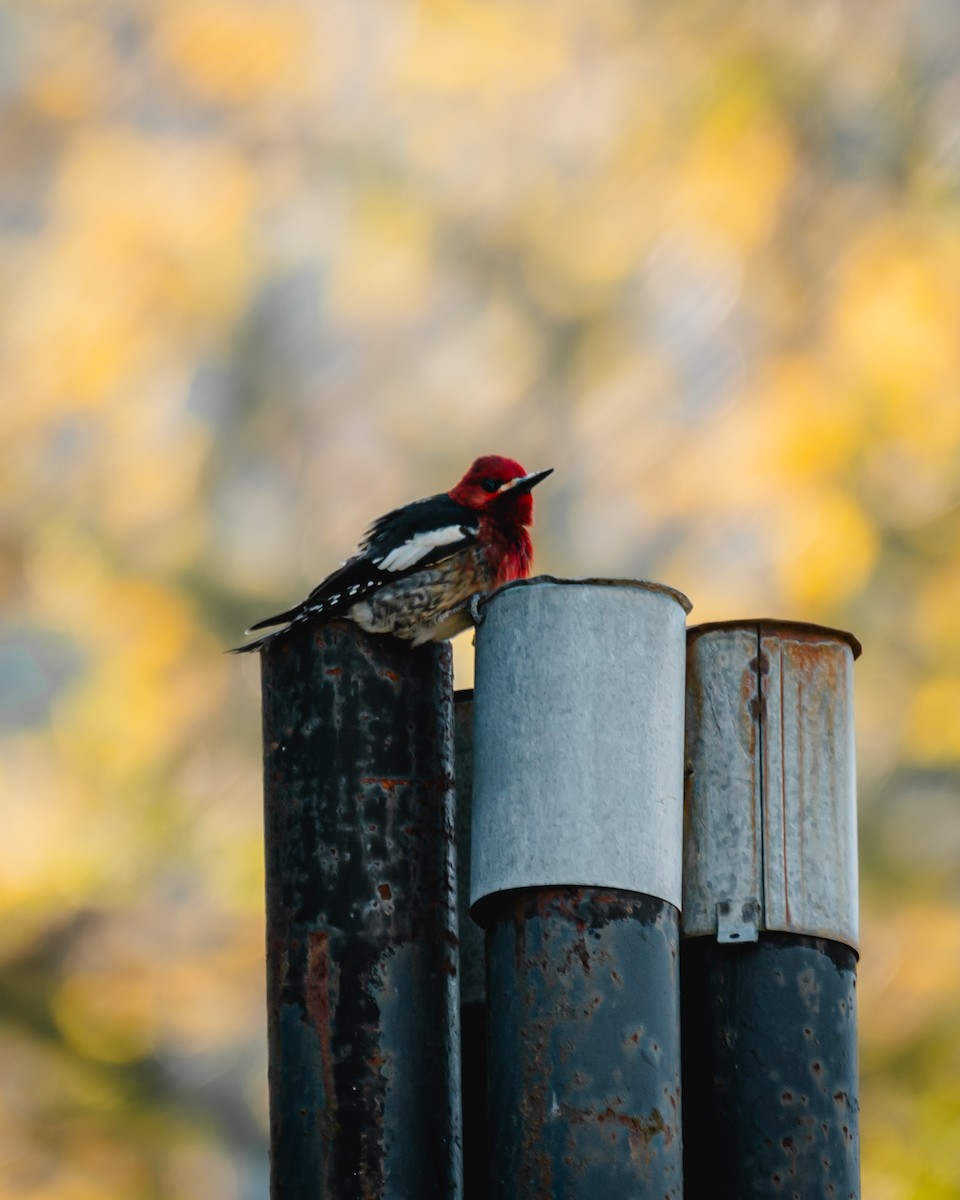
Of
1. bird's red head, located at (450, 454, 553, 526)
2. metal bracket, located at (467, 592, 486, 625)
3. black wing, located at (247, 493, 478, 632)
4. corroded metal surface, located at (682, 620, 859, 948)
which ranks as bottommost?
corroded metal surface, located at (682, 620, 859, 948)

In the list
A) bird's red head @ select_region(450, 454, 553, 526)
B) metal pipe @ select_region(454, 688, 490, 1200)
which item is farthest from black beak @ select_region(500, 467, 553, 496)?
metal pipe @ select_region(454, 688, 490, 1200)

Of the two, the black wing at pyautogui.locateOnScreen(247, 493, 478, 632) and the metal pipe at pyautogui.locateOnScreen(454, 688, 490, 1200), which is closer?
the metal pipe at pyautogui.locateOnScreen(454, 688, 490, 1200)

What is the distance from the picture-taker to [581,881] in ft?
15.9

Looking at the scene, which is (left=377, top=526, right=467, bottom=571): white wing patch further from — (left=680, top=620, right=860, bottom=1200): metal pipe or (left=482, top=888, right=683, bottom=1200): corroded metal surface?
(left=482, top=888, right=683, bottom=1200): corroded metal surface

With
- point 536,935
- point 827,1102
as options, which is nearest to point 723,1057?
point 827,1102

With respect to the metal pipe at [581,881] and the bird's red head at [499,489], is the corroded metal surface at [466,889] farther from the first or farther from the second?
the bird's red head at [499,489]

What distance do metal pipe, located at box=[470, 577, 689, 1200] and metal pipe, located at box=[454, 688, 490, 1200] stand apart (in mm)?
591

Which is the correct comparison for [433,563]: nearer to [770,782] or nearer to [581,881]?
[770,782]

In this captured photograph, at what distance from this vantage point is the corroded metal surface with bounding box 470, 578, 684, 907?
489 cm

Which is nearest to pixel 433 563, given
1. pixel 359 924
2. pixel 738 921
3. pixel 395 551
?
pixel 395 551

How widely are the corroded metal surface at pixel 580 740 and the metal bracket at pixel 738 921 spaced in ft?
0.65

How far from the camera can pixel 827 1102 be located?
502 cm

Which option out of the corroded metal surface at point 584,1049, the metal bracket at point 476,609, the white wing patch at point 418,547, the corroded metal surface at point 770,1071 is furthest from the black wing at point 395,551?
the corroded metal surface at point 770,1071

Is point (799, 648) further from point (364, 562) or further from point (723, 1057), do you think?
point (364, 562)
